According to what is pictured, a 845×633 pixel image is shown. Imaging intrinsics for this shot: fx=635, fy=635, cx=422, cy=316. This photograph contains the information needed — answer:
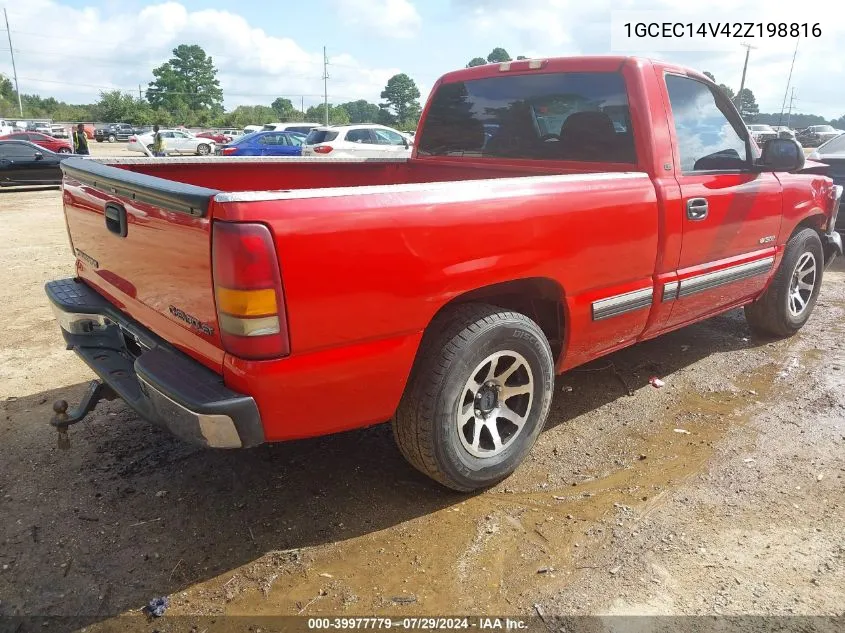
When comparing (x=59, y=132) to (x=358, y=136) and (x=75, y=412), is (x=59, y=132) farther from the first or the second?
(x=75, y=412)

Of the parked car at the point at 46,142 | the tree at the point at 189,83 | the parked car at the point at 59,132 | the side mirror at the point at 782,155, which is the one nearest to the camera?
the side mirror at the point at 782,155

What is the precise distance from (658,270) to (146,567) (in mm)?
2795

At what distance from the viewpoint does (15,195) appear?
46.6 ft

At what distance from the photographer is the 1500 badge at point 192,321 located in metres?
2.24

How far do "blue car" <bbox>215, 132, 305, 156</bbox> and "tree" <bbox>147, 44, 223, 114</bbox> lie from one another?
8419cm

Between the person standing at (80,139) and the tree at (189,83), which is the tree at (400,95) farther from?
the person standing at (80,139)

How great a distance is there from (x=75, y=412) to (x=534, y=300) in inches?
87.5

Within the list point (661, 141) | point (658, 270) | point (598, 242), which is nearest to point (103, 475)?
point (598, 242)

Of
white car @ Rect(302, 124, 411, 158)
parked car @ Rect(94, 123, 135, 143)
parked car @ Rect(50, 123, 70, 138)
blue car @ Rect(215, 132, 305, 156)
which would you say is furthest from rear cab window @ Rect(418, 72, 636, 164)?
parked car @ Rect(94, 123, 135, 143)

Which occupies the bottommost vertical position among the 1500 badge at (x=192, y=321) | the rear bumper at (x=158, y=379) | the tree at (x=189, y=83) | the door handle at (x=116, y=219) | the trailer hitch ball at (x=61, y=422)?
the trailer hitch ball at (x=61, y=422)

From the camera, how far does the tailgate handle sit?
259 centimetres

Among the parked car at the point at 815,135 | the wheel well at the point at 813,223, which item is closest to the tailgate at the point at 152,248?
the wheel well at the point at 813,223

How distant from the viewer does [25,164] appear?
47.6 ft

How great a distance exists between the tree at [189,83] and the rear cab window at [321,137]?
88684 mm
